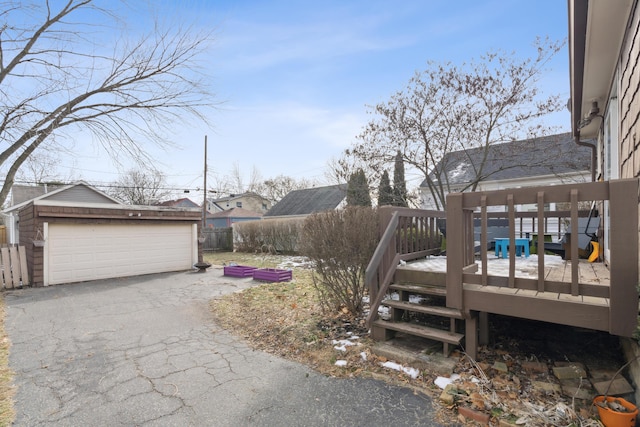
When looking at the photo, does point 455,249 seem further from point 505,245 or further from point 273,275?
point 273,275

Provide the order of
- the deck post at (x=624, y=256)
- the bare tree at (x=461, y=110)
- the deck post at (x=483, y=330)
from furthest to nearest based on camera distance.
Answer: the bare tree at (x=461, y=110)
the deck post at (x=483, y=330)
the deck post at (x=624, y=256)

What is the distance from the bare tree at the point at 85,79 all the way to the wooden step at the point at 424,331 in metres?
5.97

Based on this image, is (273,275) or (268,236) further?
(268,236)

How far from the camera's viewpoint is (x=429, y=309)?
3.58m

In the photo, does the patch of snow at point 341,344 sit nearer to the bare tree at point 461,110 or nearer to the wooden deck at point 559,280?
the wooden deck at point 559,280

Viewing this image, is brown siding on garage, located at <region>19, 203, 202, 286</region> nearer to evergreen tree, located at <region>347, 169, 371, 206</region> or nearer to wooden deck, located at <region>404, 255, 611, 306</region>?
evergreen tree, located at <region>347, 169, 371, 206</region>

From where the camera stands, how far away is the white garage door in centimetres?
910

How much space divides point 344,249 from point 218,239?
16.0 metres

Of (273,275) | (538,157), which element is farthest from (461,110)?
(273,275)

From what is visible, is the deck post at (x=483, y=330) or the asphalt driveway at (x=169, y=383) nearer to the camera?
the asphalt driveway at (x=169, y=383)

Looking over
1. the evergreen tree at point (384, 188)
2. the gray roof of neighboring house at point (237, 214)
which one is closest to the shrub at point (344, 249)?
the evergreen tree at point (384, 188)

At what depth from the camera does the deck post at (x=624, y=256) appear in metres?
2.18

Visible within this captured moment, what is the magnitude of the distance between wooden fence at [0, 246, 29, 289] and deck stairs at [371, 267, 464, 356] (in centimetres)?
972

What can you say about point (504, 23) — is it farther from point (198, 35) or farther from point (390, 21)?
point (198, 35)
